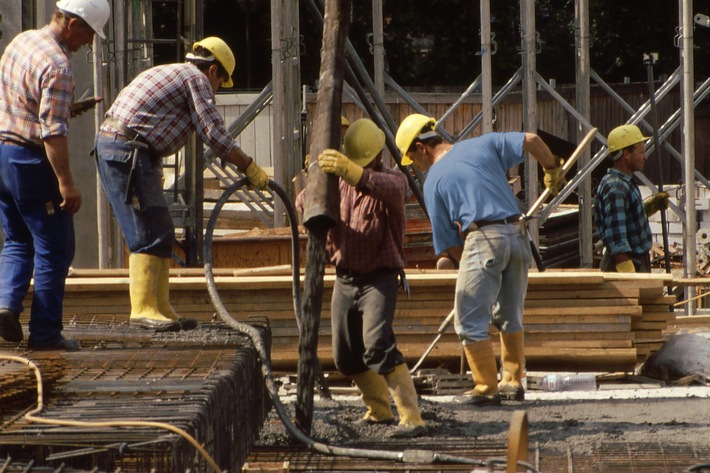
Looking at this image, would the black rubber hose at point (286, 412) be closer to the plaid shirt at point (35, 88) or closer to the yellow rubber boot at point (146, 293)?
the yellow rubber boot at point (146, 293)

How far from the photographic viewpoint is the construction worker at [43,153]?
21.2 ft

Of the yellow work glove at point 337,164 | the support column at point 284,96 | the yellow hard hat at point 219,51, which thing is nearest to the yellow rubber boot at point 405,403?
A: the yellow work glove at point 337,164

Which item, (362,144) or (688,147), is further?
(688,147)

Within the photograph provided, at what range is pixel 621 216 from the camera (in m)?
9.79

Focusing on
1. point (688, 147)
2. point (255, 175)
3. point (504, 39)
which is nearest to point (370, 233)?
point (255, 175)

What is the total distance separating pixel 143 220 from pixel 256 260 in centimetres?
511

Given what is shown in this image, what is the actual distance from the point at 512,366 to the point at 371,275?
169cm

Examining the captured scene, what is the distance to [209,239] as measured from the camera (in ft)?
23.4

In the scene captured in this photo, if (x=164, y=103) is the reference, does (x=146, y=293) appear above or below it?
below

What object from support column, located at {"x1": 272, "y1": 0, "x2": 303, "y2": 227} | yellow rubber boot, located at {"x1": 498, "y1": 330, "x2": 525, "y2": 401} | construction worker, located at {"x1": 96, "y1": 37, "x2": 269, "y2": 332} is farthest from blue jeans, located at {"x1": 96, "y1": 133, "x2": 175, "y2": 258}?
support column, located at {"x1": 272, "y1": 0, "x2": 303, "y2": 227}

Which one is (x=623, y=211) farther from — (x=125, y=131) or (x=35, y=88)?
(x=35, y=88)

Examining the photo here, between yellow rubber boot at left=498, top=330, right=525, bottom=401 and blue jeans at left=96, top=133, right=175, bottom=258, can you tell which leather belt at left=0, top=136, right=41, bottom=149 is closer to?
blue jeans at left=96, top=133, right=175, bottom=258

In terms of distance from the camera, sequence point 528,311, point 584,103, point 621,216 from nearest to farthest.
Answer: point 528,311 < point 621,216 < point 584,103

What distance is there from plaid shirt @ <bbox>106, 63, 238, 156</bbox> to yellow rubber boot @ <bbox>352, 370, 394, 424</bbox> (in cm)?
150
